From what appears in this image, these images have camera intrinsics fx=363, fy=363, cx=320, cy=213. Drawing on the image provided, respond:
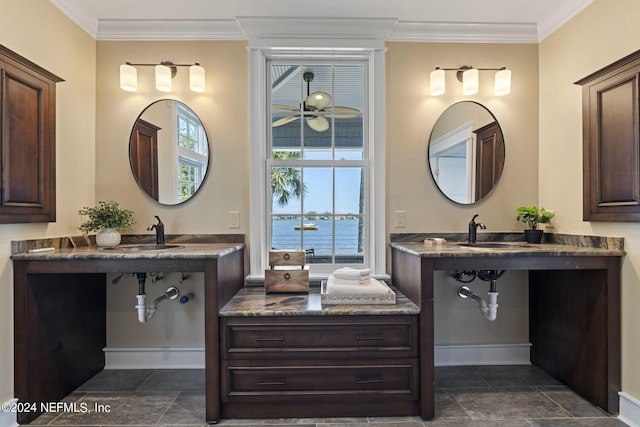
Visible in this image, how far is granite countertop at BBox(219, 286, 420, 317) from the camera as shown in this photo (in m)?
2.03

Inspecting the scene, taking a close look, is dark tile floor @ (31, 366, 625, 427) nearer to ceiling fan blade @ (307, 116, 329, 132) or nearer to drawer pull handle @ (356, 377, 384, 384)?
drawer pull handle @ (356, 377, 384, 384)

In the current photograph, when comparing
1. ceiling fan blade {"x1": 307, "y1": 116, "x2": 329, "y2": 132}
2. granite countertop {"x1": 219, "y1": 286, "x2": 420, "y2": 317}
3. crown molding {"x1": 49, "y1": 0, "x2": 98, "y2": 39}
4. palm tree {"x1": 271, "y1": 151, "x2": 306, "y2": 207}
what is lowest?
granite countertop {"x1": 219, "y1": 286, "x2": 420, "y2": 317}

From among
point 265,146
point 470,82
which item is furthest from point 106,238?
point 470,82

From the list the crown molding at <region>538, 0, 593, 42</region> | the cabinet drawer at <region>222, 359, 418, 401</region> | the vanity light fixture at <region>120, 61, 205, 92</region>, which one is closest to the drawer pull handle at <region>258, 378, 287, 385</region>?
the cabinet drawer at <region>222, 359, 418, 401</region>

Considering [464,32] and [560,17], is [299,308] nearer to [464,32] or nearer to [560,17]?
[464,32]

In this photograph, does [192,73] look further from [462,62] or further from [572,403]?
[572,403]

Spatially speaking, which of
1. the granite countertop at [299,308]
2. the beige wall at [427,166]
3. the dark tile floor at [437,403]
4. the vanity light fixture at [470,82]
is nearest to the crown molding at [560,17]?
the beige wall at [427,166]

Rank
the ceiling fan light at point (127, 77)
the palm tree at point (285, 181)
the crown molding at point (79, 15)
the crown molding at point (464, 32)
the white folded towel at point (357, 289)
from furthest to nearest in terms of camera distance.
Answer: the palm tree at point (285, 181) → the crown molding at point (464, 32) → the ceiling fan light at point (127, 77) → the crown molding at point (79, 15) → the white folded towel at point (357, 289)

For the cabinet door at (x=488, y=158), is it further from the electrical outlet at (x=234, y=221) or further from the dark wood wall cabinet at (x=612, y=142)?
the electrical outlet at (x=234, y=221)

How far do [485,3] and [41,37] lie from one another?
284 centimetres

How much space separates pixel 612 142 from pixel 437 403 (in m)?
1.85

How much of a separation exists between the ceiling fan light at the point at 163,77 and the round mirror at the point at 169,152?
0.12m

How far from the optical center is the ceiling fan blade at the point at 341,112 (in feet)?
9.28

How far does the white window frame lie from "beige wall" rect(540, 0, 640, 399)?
47.7 inches
